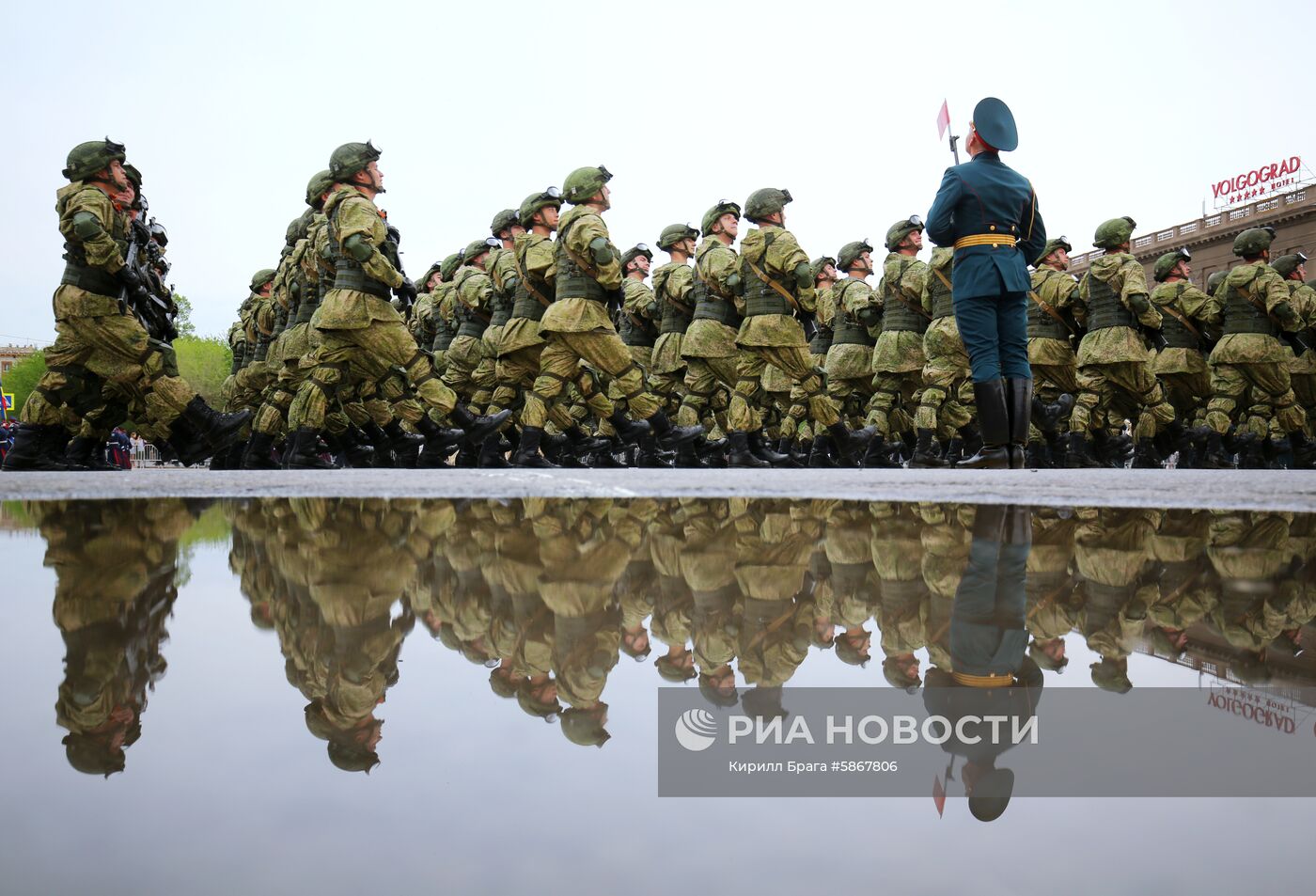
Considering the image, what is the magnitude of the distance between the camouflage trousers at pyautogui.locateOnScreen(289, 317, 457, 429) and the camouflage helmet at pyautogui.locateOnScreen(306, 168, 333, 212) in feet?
5.00

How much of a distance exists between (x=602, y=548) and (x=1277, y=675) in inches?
61.5

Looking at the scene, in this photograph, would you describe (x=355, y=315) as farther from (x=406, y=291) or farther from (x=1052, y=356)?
(x=1052, y=356)

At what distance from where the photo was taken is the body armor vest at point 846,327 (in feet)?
42.5

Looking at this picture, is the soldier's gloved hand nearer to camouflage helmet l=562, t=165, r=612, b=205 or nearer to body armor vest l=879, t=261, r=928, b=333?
camouflage helmet l=562, t=165, r=612, b=205

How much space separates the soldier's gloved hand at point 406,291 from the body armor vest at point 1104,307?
730cm

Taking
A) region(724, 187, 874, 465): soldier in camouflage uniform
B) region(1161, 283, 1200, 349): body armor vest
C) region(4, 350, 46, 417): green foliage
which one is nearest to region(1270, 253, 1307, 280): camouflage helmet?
region(1161, 283, 1200, 349): body armor vest

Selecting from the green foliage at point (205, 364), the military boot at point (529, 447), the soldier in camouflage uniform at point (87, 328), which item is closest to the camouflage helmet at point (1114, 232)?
the military boot at point (529, 447)

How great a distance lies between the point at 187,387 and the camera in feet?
26.1

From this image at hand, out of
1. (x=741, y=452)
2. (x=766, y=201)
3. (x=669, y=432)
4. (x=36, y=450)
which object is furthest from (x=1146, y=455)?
(x=36, y=450)

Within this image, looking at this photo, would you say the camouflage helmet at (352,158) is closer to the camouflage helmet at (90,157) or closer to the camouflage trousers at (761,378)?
the camouflage helmet at (90,157)

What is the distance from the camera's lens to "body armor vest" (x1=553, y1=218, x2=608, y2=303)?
8.99 metres

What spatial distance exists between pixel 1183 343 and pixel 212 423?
37.1 ft

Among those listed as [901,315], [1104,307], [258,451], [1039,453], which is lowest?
[258,451]

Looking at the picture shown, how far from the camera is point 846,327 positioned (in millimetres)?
13117
